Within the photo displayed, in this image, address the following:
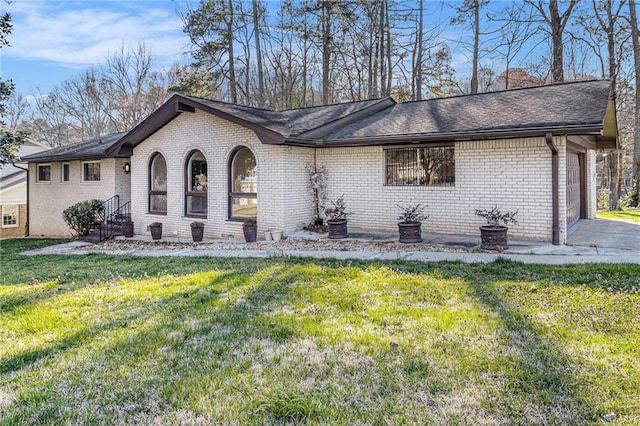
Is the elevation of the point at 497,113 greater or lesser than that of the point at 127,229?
greater

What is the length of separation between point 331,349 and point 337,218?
6.87 m

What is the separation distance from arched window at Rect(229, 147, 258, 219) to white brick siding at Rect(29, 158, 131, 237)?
5934mm

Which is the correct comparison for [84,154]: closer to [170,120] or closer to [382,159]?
[170,120]

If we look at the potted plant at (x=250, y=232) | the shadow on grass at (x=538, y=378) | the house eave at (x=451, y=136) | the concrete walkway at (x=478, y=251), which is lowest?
the shadow on grass at (x=538, y=378)

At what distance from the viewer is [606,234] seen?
9633 millimetres

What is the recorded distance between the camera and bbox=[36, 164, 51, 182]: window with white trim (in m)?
17.5

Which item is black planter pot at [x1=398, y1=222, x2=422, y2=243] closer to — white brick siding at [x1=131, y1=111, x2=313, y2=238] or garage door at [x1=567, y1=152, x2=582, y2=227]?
white brick siding at [x1=131, y1=111, x2=313, y2=238]

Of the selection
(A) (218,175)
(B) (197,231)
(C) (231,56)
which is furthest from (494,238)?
(C) (231,56)

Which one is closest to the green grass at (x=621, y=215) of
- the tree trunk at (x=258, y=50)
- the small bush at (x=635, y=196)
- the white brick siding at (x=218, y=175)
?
the small bush at (x=635, y=196)

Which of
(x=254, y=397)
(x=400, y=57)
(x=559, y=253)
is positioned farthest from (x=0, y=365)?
(x=400, y=57)

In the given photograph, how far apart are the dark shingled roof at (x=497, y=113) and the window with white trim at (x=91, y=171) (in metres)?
9.86

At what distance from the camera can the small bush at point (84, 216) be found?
14141 millimetres

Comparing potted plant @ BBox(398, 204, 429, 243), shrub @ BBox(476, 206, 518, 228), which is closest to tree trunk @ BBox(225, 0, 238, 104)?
potted plant @ BBox(398, 204, 429, 243)

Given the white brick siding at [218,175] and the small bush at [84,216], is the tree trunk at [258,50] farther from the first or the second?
the small bush at [84,216]
